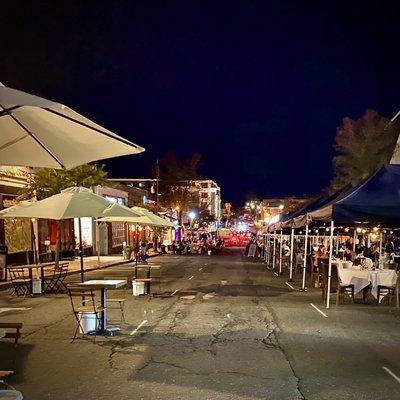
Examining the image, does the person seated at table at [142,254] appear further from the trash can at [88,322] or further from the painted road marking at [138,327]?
the trash can at [88,322]

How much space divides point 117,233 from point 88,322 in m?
38.1

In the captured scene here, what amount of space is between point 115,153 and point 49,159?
90 cm

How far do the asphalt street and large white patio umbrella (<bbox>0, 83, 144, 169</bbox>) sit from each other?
9.40ft

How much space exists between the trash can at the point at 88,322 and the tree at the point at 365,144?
30.0 meters

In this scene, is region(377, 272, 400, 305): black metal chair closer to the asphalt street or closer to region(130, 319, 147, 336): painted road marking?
the asphalt street

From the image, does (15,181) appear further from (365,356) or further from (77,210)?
(365,356)

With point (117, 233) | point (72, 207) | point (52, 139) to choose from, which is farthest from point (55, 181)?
point (117, 233)

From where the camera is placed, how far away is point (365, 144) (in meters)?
39.4

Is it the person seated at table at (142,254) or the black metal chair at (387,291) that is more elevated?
the black metal chair at (387,291)

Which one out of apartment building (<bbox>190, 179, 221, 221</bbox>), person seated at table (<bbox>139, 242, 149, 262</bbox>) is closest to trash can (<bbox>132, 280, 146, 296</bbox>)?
person seated at table (<bbox>139, 242, 149, 262</bbox>)

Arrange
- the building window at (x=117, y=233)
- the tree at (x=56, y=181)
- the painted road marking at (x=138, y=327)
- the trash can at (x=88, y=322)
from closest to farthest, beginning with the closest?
1. the trash can at (x=88, y=322)
2. the painted road marking at (x=138, y=327)
3. the tree at (x=56, y=181)
4. the building window at (x=117, y=233)

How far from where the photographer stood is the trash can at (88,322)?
974 cm

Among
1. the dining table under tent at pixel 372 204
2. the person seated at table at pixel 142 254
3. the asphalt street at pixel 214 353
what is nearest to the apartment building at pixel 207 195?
the person seated at table at pixel 142 254

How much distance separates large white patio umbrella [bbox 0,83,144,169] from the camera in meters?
5.27
